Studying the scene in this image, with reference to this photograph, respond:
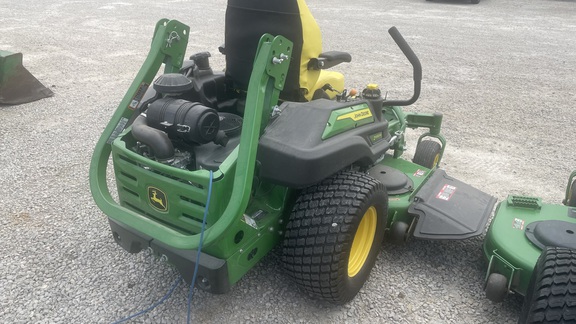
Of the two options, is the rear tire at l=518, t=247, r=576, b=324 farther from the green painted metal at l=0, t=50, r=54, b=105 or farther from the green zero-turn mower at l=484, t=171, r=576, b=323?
the green painted metal at l=0, t=50, r=54, b=105

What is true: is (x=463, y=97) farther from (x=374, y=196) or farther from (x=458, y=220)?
(x=374, y=196)

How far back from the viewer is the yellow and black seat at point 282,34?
8.06 ft

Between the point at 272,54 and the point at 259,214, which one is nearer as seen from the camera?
the point at 272,54

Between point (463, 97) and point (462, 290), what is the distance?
3.92 meters

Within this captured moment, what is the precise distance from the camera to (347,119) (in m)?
2.41

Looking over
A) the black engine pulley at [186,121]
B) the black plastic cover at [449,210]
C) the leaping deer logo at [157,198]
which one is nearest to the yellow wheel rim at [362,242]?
the black plastic cover at [449,210]

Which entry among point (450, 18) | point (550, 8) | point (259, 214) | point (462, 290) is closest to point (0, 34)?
point (259, 214)

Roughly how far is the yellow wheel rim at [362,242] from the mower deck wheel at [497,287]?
0.63m

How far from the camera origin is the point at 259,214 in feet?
7.61

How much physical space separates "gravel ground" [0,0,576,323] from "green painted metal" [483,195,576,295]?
0.25 m

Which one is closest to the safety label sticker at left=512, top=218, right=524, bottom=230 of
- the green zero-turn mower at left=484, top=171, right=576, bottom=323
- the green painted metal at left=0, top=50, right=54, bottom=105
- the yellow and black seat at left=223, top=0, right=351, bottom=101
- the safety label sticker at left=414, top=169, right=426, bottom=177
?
the green zero-turn mower at left=484, top=171, right=576, bottom=323

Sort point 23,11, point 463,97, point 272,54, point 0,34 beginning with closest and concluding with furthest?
point 272,54
point 463,97
point 0,34
point 23,11

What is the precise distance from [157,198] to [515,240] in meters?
1.84

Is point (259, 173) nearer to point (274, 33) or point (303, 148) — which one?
point (303, 148)
